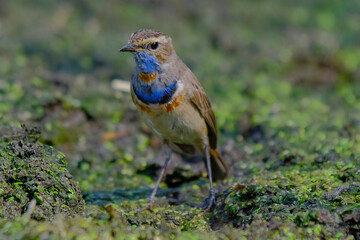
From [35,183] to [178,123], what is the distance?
1.53m

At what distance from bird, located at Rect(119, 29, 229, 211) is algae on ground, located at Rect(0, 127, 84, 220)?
0.88 m

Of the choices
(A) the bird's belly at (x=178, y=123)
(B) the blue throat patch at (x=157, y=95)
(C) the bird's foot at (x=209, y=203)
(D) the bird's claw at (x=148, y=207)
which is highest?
(B) the blue throat patch at (x=157, y=95)

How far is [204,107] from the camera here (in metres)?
5.59

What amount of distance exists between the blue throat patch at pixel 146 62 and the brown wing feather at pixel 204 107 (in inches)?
18.7

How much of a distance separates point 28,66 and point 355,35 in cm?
580

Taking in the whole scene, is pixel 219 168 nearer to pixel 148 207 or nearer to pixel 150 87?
pixel 148 207

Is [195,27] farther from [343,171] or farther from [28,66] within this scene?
[343,171]

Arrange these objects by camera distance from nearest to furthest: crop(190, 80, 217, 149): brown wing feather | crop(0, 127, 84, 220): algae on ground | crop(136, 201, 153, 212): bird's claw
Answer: crop(0, 127, 84, 220): algae on ground < crop(136, 201, 153, 212): bird's claw < crop(190, 80, 217, 149): brown wing feather

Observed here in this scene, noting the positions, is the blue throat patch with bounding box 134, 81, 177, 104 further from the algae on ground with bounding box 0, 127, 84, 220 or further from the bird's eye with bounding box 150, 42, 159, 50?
the algae on ground with bounding box 0, 127, 84, 220

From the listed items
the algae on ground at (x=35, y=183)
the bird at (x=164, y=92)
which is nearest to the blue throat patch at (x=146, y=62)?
the bird at (x=164, y=92)

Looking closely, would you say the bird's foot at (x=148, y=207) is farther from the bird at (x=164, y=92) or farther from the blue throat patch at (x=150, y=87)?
the blue throat patch at (x=150, y=87)

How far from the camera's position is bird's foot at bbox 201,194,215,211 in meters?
5.07

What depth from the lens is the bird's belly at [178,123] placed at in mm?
5180

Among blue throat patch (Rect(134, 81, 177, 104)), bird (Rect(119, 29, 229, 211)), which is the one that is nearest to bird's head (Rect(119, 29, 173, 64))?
bird (Rect(119, 29, 229, 211))
